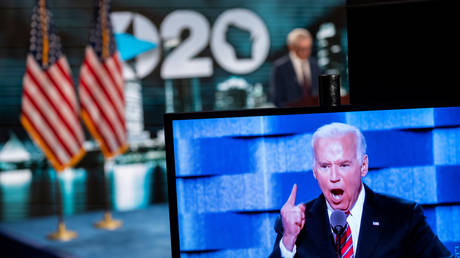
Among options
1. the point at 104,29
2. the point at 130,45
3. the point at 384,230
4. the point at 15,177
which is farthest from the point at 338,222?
the point at 15,177

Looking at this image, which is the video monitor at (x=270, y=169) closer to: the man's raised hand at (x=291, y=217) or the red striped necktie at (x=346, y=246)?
the man's raised hand at (x=291, y=217)

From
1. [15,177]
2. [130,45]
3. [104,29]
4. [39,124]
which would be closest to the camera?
[39,124]

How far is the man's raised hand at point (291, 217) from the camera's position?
48.4 inches

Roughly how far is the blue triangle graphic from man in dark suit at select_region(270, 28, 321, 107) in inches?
57.8

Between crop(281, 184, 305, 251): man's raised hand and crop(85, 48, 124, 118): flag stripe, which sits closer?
crop(281, 184, 305, 251): man's raised hand

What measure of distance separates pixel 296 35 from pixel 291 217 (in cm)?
495

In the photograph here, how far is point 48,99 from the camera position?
4848 mm

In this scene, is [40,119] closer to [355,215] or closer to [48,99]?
[48,99]

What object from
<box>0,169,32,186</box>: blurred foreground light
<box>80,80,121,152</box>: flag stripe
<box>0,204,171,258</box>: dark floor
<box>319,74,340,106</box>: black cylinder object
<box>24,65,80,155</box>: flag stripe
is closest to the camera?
<box>319,74,340,106</box>: black cylinder object

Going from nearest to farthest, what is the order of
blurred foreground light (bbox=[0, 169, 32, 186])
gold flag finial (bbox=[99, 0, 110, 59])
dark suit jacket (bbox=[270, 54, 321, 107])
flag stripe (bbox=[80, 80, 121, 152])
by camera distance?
flag stripe (bbox=[80, 80, 121, 152]), gold flag finial (bbox=[99, 0, 110, 59]), dark suit jacket (bbox=[270, 54, 321, 107]), blurred foreground light (bbox=[0, 169, 32, 186])

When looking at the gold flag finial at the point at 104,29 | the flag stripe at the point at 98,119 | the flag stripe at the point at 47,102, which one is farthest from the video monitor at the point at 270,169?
the gold flag finial at the point at 104,29

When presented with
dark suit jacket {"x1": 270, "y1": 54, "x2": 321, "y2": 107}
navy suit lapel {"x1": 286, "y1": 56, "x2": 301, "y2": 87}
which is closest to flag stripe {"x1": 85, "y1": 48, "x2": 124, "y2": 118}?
dark suit jacket {"x1": 270, "y1": 54, "x2": 321, "y2": 107}

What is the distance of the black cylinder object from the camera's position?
52.1 inches

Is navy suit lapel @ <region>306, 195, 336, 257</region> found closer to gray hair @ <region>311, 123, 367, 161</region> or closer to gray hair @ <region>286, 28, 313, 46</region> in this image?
gray hair @ <region>311, 123, 367, 161</region>
